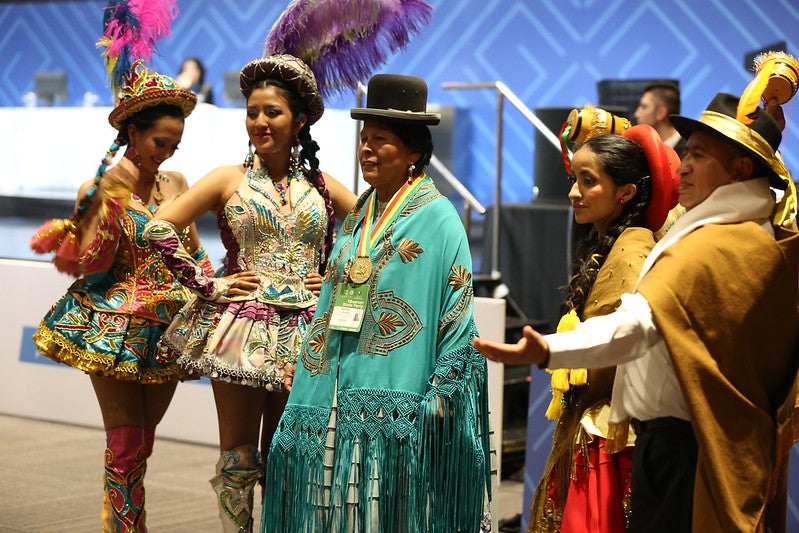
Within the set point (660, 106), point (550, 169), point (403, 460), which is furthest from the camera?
point (550, 169)

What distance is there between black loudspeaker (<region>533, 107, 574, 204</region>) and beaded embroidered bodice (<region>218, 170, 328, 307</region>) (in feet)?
12.2

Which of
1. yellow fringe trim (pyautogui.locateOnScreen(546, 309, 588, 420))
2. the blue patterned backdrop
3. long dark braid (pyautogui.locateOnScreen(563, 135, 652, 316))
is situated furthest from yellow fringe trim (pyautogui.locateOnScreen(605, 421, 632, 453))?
the blue patterned backdrop

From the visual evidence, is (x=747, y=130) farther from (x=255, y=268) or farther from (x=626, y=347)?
(x=255, y=268)

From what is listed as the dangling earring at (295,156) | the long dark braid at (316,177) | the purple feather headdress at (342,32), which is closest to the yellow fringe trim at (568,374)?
the long dark braid at (316,177)

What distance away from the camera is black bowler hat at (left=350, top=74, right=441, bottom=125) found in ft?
10.2

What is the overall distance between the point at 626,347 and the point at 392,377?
0.80 metres

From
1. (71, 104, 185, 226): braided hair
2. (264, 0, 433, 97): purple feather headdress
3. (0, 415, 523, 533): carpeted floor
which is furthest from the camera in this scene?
(0, 415, 523, 533): carpeted floor

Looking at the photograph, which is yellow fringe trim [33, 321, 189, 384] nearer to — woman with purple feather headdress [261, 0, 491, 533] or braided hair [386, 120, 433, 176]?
woman with purple feather headdress [261, 0, 491, 533]

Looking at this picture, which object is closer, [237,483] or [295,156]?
[237,483]

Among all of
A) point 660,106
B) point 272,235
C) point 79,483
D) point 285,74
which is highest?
point 660,106

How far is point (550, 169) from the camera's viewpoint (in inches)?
287

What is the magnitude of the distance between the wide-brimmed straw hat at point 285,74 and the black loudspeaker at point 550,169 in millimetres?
3628

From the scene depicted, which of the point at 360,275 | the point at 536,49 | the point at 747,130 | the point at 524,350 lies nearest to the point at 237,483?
the point at 360,275

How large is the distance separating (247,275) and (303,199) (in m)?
0.30
